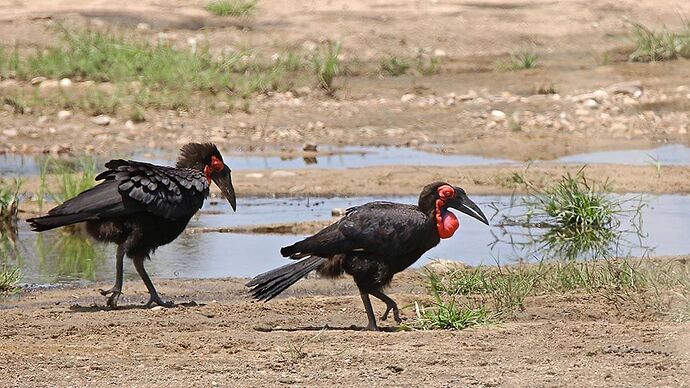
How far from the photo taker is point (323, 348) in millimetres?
7023

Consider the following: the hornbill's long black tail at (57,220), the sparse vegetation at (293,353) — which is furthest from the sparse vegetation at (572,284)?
the hornbill's long black tail at (57,220)

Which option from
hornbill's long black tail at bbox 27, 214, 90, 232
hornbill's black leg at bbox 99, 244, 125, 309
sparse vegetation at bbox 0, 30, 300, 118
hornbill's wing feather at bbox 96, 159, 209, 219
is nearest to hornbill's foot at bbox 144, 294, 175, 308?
hornbill's black leg at bbox 99, 244, 125, 309

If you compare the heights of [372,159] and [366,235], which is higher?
[366,235]

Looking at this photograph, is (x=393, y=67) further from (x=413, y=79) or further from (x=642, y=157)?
(x=642, y=157)

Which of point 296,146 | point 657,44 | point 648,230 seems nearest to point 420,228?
point 648,230

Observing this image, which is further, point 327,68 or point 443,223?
A: point 327,68

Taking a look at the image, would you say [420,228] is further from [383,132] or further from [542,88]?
[542,88]

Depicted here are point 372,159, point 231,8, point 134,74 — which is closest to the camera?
point 372,159

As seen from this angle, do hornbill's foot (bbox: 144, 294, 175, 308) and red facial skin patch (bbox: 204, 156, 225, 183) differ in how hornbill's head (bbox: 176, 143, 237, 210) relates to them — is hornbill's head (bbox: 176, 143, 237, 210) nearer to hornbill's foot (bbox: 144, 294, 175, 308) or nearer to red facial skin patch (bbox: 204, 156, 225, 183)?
red facial skin patch (bbox: 204, 156, 225, 183)

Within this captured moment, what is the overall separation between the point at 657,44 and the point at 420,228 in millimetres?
12166

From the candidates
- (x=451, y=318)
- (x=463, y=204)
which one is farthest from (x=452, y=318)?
(x=463, y=204)

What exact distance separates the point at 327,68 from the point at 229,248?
7431 millimetres

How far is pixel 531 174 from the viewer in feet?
44.3

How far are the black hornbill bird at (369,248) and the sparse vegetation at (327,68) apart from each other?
9.97 meters
